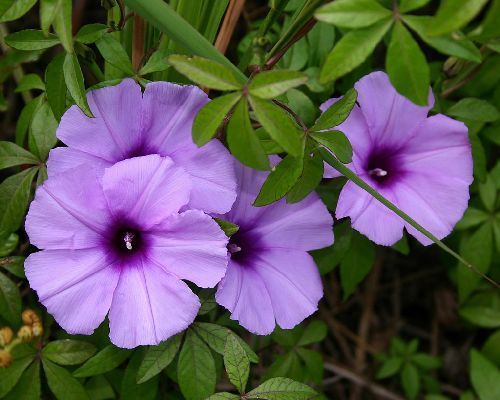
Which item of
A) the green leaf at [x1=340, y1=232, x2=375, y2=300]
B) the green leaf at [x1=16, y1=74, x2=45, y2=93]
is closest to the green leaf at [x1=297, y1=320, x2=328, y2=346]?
the green leaf at [x1=340, y1=232, x2=375, y2=300]

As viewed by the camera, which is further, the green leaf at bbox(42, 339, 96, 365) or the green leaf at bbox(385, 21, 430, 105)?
the green leaf at bbox(42, 339, 96, 365)

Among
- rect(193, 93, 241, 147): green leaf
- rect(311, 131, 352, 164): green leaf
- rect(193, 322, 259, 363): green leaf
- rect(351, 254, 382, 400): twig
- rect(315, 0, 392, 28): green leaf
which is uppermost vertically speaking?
rect(315, 0, 392, 28): green leaf

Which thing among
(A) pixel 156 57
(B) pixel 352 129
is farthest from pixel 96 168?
(B) pixel 352 129

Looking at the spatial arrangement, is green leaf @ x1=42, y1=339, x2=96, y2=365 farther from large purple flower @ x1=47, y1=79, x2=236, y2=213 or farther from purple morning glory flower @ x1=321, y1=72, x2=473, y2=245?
purple morning glory flower @ x1=321, y1=72, x2=473, y2=245

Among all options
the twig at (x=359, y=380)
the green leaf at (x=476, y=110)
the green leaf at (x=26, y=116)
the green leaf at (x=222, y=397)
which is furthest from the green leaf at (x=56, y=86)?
the twig at (x=359, y=380)

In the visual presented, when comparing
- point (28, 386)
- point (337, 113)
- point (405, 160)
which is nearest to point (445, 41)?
point (337, 113)

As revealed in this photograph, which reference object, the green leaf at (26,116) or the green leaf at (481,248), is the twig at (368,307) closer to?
the green leaf at (481,248)

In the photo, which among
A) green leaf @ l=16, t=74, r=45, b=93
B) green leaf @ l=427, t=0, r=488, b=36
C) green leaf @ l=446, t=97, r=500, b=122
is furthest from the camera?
green leaf @ l=446, t=97, r=500, b=122
